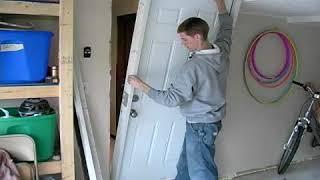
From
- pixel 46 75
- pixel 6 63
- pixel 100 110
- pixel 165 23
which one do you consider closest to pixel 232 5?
pixel 165 23

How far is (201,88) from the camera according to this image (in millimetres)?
2490

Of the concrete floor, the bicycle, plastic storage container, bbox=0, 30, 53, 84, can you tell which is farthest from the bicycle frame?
plastic storage container, bbox=0, 30, 53, 84

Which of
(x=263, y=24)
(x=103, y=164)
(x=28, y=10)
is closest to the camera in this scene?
(x=28, y=10)

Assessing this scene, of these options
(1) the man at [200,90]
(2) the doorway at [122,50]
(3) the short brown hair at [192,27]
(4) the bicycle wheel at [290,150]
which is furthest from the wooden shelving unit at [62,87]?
(2) the doorway at [122,50]

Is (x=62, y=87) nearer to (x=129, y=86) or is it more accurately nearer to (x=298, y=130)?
(x=129, y=86)

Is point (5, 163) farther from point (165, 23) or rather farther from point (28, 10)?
point (165, 23)

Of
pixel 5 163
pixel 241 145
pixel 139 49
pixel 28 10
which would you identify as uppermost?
pixel 28 10

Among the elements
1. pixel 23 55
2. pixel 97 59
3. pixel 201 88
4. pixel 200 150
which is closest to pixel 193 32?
pixel 201 88

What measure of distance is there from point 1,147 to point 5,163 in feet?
0.34

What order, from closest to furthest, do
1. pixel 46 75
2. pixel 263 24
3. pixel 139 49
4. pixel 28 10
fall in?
pixel 28 10
pixel 46 75
pixel 139 49
pixel 263 24

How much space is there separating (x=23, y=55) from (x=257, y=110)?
→ 2578 mm

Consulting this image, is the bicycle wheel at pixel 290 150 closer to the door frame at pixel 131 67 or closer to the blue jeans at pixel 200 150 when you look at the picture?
the blue jeans at pixel 200 150

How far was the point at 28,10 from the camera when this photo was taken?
195cm

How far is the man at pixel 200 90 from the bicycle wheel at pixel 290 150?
149 centimetres
